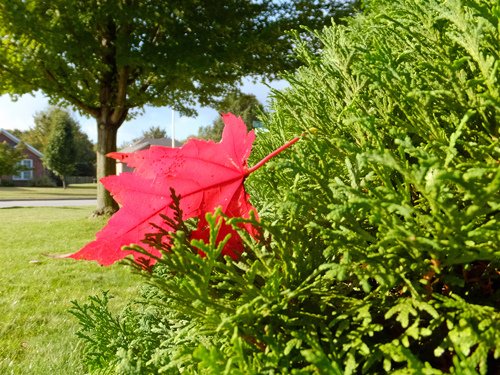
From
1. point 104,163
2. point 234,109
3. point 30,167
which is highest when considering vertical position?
point 234,109

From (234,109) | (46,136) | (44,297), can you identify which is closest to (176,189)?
(44,297)

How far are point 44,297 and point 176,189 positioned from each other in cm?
573

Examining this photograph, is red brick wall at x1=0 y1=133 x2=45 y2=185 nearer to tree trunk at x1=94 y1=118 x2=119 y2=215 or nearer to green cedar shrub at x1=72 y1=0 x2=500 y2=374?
tree trunk at x1=94 y1=118 x2=119 y2=215

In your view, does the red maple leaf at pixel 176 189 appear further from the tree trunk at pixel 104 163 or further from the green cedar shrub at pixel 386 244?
the tree trunk at pixel 104 163

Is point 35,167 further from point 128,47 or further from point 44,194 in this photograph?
point 128,47

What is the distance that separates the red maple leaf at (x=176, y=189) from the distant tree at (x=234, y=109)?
0.86 metres

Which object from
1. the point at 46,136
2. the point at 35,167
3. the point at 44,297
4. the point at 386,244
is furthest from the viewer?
the point at 46,136

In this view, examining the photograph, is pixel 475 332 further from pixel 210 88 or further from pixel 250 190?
pixel 210 88

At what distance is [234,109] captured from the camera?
55.0 meters

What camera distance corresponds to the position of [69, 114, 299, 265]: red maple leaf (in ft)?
3.76

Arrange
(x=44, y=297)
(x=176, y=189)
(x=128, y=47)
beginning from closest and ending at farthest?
(x=176, y=189), (x=44, y=297), (x=128, y=47)

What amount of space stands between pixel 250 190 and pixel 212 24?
46.3ft

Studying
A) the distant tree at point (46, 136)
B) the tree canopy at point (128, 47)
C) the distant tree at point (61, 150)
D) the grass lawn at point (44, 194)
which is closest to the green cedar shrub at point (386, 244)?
the tree canopy at point (128, 47)

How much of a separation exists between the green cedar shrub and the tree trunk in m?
14.9
